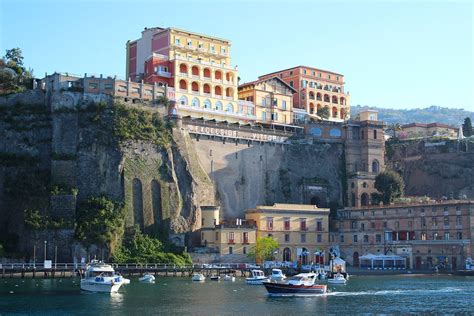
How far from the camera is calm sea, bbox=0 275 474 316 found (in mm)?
59188

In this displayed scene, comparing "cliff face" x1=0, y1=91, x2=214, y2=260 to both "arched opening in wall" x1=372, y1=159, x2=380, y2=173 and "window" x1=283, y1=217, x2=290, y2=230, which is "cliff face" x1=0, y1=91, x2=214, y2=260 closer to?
"window" x1=283, y1=217, x2=290, y2=230

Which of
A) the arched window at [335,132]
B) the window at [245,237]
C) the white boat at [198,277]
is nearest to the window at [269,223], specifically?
the window at [245,237]

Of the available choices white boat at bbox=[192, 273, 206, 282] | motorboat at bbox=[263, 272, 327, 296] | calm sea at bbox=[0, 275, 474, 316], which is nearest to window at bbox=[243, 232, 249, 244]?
white boat at bbox=[192, 273, 206, 282]

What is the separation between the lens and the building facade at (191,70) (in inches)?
4567

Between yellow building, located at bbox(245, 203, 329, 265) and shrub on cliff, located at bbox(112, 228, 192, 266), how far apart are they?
14.8m

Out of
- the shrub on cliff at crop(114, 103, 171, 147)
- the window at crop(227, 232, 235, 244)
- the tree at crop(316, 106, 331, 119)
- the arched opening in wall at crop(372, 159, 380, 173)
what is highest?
the tree at crop(316, 106, 331, 119)

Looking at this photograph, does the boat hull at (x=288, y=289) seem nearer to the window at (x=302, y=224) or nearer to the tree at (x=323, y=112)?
the window at (x=302, y=224)

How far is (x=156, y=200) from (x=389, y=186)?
37776mm

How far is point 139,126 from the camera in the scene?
105 meters

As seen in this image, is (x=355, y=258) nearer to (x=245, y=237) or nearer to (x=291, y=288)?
(x=245, y=237)

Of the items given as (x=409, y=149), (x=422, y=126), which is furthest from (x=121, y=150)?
(x=422, y=126)

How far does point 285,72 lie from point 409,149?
2725 centimetres

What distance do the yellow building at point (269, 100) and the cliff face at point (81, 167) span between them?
23.7 meters

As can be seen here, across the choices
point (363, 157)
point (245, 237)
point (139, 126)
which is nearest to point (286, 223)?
point (245, 237)
